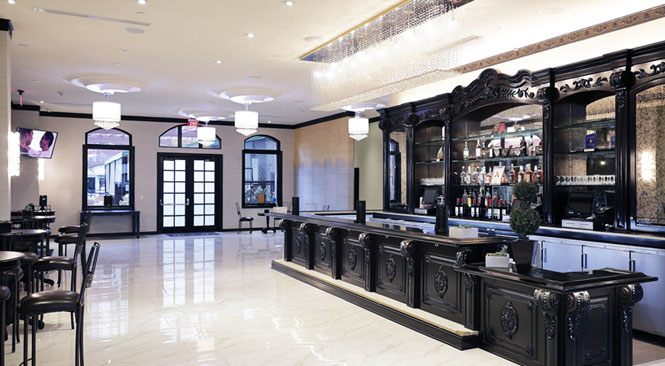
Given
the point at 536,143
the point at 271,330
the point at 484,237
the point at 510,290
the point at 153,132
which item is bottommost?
the point at 271,330

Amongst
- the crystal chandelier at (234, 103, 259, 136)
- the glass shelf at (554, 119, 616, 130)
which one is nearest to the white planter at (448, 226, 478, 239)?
the glass shelf at (554, 119, 616, 130)

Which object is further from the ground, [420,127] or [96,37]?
[96,37]

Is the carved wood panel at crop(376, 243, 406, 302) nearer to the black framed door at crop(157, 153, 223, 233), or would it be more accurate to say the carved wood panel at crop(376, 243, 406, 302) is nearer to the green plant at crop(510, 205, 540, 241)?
the green plant at crop(510, 205, 540, 241)

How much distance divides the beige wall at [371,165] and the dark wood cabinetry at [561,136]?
4892mm

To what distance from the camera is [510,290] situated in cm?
443

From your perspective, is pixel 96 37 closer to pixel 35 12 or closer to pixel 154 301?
pixel 35 12

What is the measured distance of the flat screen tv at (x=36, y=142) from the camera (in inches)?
515

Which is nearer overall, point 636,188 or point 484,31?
point 636,188

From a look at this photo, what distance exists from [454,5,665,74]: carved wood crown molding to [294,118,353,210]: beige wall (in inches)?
245

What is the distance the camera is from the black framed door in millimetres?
16266

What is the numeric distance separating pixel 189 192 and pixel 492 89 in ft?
38.1

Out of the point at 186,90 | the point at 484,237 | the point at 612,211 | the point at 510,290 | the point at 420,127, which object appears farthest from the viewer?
the point at 186,90

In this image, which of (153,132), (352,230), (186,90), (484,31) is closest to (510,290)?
(352,230)

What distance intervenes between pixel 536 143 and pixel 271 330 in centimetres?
430
